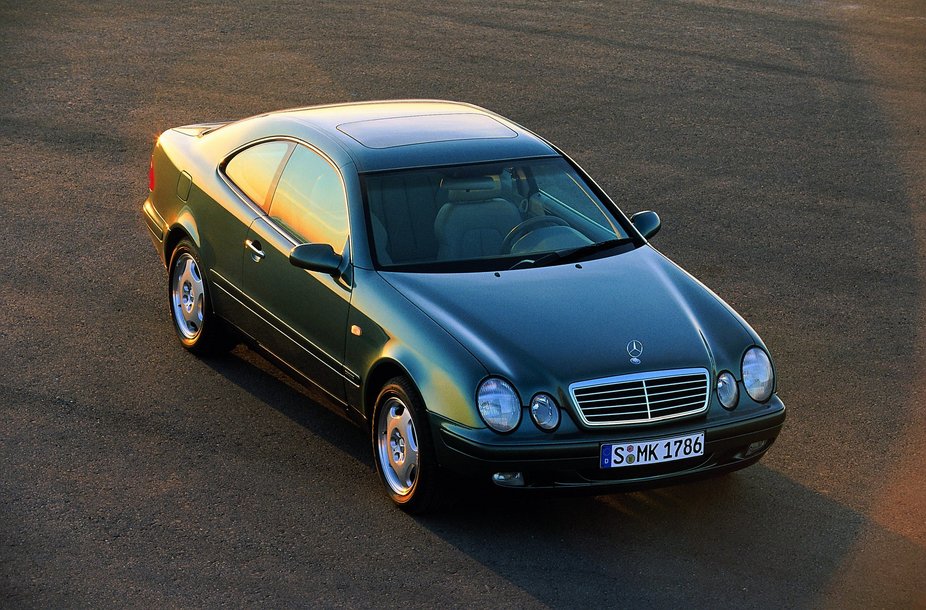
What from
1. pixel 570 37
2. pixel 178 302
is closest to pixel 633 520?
pixel 178 302

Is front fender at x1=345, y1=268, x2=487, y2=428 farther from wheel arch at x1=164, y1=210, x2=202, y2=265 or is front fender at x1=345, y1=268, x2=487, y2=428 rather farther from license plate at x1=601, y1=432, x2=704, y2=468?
wheel arch at x1=164, y1=210, x2=202, y2=265

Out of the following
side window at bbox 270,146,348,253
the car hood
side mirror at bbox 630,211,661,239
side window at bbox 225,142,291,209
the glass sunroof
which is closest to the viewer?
the car hood

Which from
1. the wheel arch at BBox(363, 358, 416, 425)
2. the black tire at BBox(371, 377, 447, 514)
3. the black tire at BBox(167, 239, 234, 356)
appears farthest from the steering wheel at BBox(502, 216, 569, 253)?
the black tire at BBox(167, 239, 234, 356)

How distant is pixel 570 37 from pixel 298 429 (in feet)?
41.4

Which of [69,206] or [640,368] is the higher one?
[640,368]

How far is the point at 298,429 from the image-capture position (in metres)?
7.53

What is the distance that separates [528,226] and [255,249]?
155cm

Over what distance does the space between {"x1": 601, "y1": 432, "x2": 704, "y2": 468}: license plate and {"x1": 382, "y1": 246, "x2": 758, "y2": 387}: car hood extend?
1.08 ft

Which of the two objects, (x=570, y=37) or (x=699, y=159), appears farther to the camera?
(x=570, y=37)

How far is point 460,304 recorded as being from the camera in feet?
21.4

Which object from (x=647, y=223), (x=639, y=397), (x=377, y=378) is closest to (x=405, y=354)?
(x=377, y=378)

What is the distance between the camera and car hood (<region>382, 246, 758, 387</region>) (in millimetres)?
→ 6172

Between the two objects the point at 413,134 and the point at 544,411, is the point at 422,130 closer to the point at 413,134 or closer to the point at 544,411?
the point at 413,134

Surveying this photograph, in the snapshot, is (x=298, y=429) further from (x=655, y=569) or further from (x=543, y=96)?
(x=543, y=96)
